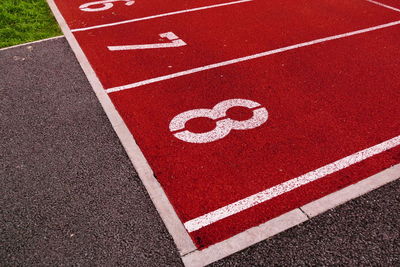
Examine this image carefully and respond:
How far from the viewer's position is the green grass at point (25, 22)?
8000mm

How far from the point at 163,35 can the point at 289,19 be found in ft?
10.3

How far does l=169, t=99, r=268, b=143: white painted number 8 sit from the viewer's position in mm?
4902

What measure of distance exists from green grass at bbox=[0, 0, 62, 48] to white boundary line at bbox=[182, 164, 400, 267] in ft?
22.0

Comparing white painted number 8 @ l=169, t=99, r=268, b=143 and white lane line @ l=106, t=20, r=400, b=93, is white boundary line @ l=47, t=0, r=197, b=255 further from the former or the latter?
white painted number 8 @ l=169, t=99, r=268, b=143

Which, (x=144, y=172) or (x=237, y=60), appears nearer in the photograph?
(x=144, y=172)

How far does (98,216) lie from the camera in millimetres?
3826

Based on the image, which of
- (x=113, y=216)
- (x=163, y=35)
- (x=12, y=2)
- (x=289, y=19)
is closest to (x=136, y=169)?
(x=113, y=216)

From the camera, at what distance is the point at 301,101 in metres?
5.63

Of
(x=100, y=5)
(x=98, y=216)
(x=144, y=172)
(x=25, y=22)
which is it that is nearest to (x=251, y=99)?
(x=144, y=172)

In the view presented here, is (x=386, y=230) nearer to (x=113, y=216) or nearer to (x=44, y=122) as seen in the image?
(x=113, y=216)

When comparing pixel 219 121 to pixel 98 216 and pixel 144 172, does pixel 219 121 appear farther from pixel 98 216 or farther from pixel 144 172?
pixel 98 216

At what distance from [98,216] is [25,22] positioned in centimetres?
688

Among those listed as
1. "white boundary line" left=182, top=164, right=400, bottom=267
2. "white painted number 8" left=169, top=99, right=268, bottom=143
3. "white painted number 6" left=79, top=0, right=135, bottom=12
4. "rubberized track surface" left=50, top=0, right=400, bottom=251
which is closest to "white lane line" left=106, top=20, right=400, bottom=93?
"rubberized track surface" left=50, top=0, right=400, bottom=251

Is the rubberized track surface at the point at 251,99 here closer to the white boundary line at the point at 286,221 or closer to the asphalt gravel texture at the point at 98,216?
the white boundary line at the point at 286,221
